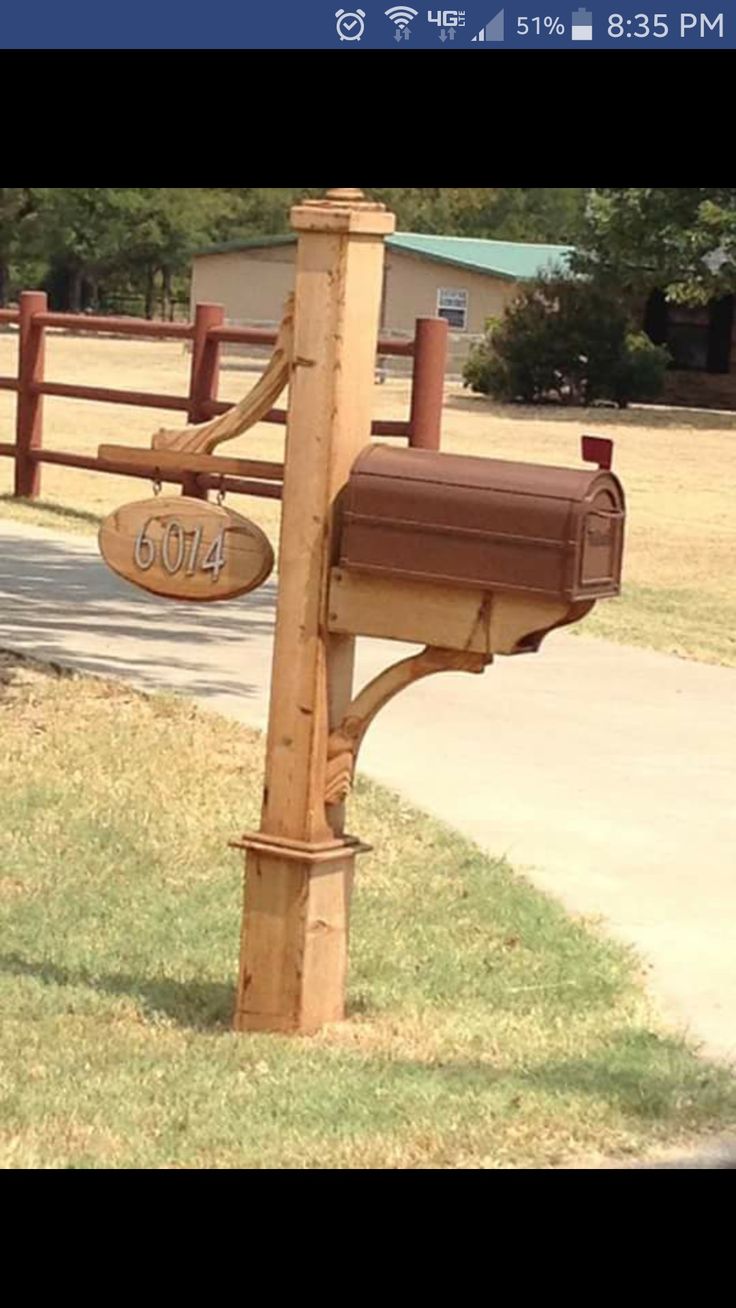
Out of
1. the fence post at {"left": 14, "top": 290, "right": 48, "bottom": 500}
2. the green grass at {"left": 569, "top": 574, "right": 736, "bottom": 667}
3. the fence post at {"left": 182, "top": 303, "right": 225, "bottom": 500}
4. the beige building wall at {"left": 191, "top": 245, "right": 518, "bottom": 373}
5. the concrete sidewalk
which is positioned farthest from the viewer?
the beige building wall at {"left": 191, "top": 245, "right": 518, "bottom": 373}

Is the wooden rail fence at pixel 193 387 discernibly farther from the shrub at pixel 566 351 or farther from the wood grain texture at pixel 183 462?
the shrub at pixel 566 351

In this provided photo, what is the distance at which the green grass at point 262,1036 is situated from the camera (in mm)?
4961

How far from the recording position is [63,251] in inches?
2603

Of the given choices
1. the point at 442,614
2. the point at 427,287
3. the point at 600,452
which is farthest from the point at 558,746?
the point at 427,287

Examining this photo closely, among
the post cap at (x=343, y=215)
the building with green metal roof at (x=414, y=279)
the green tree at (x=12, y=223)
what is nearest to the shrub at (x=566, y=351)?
the building with green metal roof at (x=414, y=279)

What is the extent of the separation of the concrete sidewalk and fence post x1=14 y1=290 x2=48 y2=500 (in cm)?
417

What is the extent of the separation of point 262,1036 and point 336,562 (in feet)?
3.63

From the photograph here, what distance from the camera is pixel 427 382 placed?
14.7 m

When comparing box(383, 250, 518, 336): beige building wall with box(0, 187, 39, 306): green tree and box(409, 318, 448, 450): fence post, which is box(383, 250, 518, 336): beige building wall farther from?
box(409, 318, 448, 450): fence post

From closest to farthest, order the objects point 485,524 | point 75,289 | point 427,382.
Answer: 1. point 485,524
2. point 427,382
3. point 75,289

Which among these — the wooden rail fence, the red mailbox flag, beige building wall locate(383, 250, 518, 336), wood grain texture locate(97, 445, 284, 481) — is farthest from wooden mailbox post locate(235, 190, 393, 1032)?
beige building wall locate(383, 250, 518, 336)

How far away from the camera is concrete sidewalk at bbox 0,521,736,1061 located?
7.09m

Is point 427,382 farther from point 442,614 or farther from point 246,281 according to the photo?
point 246,281

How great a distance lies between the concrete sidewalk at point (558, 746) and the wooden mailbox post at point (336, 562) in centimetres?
105
